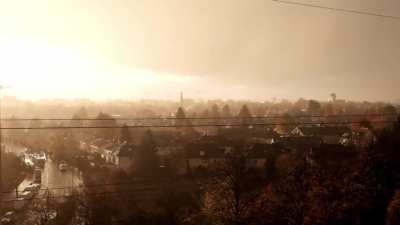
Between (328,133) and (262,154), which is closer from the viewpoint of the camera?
(262,154)

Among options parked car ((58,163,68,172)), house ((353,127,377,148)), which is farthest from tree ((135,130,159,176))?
house ((353,127,377,148))

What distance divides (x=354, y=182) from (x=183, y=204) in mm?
4296

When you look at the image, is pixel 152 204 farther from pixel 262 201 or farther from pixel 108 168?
pixel 108 168

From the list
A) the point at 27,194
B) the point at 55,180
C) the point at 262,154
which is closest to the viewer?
the point at 27,194

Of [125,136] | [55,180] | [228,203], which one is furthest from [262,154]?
[228,203]

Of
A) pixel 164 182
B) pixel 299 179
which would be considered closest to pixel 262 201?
pixel 299 179

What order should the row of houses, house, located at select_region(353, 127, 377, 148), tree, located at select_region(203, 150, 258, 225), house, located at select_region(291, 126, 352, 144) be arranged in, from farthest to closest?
house, located at select_region(291, 126, 352, 144) < house, located at select_region(353, 127, 377, 148) < the row of houses < tree, located at select_region(203, 150, 258, 225)

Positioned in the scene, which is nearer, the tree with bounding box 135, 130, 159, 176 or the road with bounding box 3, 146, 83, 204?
the road with bounding box 3, 146, 83, 204

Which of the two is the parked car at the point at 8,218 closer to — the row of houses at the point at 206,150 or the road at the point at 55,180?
the road at the point at 55,180

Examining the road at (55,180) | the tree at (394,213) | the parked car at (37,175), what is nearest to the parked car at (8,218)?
the road at (55,180)

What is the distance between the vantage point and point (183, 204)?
1011 centimetres

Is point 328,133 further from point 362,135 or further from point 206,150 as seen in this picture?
point 206,150

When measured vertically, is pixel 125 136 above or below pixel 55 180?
above

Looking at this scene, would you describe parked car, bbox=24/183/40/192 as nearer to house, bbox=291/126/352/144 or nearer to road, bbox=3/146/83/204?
road, bbox=3/146/83/204
